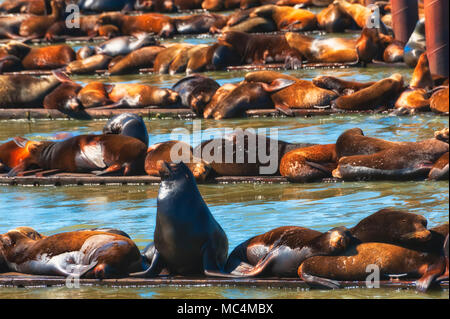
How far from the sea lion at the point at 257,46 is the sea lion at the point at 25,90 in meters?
3.77

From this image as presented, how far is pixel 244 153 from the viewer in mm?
10273

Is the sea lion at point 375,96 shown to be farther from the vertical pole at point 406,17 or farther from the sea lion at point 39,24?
the sea lion at point 39,24

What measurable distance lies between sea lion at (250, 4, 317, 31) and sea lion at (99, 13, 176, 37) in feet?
7.08

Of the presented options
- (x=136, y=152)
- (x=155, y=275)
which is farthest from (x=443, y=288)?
(x=136, y=152)

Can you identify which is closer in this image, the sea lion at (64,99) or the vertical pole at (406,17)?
the sea lion at (64,99)

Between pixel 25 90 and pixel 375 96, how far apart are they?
5925 millimetres

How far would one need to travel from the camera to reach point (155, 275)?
679 cm

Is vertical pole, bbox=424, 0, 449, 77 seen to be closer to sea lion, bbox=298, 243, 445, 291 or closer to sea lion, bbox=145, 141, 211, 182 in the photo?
sea lion, bbox=145, 141, 211, 182

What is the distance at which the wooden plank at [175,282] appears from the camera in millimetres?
6238

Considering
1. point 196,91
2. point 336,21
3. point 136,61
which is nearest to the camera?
point 196,91

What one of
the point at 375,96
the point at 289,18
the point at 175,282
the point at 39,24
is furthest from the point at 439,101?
the point at 39,24

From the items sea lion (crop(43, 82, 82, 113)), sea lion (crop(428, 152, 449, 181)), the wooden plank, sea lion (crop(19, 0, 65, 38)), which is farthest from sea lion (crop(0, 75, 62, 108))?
the wooden plank

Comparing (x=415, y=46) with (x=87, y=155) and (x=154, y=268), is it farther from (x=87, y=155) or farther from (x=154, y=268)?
(x=154, y=268)

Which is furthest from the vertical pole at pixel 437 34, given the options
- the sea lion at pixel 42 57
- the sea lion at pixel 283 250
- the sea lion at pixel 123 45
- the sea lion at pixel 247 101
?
the sea lion at pixel 42 57
